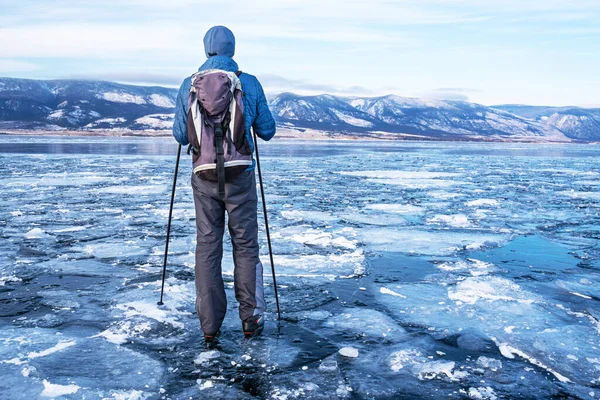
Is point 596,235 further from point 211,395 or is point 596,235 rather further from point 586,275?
point 211,395

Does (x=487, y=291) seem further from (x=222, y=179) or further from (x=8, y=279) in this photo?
(x=8, y=279)

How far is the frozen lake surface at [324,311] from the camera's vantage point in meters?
3.23

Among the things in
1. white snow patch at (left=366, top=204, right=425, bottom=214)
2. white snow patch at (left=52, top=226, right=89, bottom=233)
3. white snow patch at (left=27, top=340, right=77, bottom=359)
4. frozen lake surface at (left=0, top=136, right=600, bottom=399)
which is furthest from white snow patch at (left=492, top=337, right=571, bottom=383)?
white snow patch at (left=366, top=204, right=425, bottom=214)

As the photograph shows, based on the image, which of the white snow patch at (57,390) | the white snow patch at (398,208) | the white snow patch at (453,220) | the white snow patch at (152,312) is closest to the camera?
the white snow patch at (57,390)

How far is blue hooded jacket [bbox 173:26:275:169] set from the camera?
3.68m

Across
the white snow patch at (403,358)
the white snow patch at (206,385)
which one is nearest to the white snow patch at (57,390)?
the white snow patch at (206,385)

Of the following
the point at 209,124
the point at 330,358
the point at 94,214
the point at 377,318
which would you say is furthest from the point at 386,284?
the point at 94,214

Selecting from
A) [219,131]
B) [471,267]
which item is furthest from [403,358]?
[471,267]

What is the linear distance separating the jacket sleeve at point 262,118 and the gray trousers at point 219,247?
352 millimetres

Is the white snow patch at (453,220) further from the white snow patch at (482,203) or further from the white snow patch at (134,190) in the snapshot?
the white snow patch at (134,190)

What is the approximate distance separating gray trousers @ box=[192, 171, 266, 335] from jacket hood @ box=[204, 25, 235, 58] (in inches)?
36.2

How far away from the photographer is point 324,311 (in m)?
4.52

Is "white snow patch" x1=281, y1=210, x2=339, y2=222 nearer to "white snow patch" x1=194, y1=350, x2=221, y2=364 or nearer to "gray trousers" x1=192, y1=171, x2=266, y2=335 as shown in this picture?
"gray trousers" x1=192, y1=171, x2=266, y2=335

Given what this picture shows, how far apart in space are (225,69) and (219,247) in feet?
4.41
